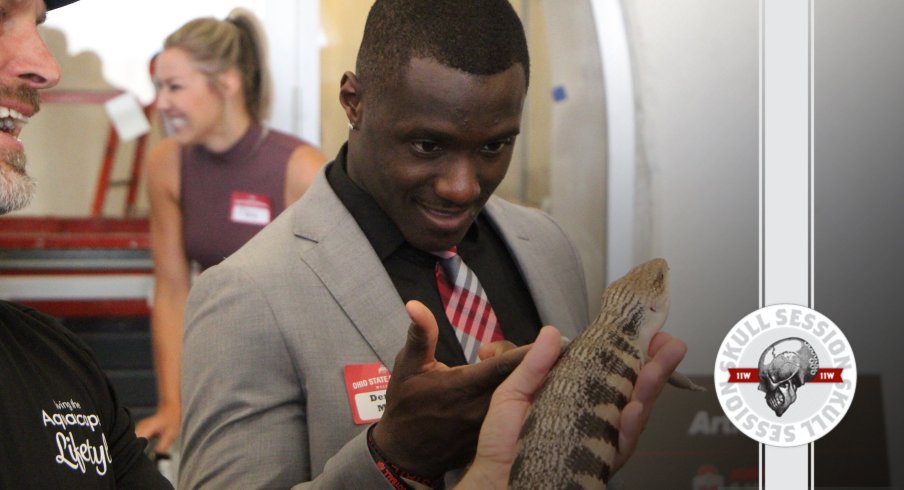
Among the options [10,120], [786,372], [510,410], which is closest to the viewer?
[510,410]

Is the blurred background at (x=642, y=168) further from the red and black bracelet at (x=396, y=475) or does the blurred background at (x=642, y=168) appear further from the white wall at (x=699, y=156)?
the red and black bracelet at (x=396, y=475)

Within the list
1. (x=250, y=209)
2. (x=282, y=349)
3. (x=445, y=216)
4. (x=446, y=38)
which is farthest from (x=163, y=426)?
(x=446, y=38)

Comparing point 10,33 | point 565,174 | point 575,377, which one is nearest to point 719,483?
point 565,174

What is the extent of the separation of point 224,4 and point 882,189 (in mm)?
1580

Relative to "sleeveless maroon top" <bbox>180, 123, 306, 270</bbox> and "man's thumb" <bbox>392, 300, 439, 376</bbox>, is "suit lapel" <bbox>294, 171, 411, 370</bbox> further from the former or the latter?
"sleeveless maroon top" <bbox>180, 123, 306, 270</bbox>

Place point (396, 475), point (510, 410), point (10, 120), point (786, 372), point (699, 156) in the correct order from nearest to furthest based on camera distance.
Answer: point (510, 410), point (396, 475), point (10, 120), point (786, 372), point (699, 156)

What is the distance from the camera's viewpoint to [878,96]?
2270 mm

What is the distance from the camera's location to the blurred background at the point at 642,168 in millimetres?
2258

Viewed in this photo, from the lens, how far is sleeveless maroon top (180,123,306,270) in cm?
230

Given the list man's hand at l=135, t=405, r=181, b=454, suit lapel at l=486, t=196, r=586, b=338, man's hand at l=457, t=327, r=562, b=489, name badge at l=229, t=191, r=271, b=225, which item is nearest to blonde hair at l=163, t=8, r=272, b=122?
name badge at l=229, t=191, r=271, b=225

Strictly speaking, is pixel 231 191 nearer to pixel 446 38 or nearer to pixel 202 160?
pixel 202 160

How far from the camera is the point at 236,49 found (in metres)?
2.34

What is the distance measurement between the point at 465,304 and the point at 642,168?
92 cm

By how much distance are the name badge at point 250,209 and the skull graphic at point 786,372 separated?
1.18 metres
